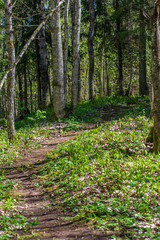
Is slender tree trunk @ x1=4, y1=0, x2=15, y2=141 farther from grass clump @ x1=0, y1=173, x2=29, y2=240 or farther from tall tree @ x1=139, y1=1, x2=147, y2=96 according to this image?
tall tree @ x1=139, y1=1, x2=147, y2=96

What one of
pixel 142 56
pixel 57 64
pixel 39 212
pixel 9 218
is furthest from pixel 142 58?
pixel 9 218

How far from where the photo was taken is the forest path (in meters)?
3.69

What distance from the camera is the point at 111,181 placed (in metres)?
5.12

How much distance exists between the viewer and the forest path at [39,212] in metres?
3.69

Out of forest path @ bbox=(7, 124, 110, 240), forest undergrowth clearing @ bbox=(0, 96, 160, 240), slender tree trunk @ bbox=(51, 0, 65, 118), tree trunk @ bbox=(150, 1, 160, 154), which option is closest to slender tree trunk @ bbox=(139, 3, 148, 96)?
slender tree trunk @ bbox=(51, 0, 65, 118)

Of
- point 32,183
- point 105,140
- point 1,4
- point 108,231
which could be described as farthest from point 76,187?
point 1,4

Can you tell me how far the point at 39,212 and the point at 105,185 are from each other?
149 centimetres

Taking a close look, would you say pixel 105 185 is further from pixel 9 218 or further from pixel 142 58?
pixel 142 58

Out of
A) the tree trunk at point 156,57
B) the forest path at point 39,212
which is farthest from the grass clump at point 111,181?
the tree trunk at point 156,57

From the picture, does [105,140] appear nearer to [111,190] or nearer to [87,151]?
[87,151]

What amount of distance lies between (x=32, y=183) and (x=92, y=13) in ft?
53.3

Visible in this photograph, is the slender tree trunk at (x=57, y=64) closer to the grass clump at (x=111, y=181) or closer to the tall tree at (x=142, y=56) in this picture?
the grass clump at (x=111, y=181)

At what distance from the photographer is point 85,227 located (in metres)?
3.80

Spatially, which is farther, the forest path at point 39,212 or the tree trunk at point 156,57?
the tree trunk at point 156,57
